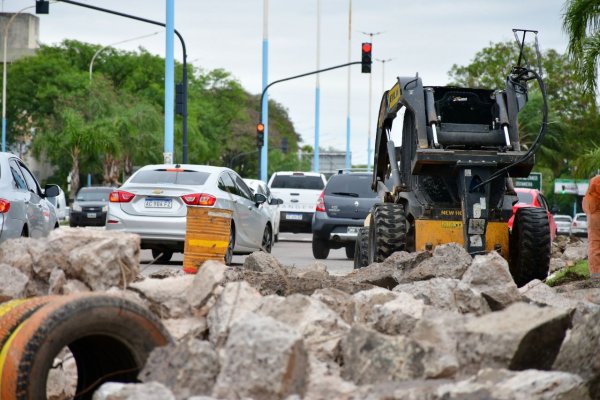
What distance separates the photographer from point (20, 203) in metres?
15.4

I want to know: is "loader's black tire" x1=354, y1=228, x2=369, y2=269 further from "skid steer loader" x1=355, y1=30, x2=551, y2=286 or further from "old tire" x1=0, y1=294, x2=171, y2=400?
"old tire" x1=0, y1=294, x2=171, y2=400

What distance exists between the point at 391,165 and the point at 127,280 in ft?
29.2

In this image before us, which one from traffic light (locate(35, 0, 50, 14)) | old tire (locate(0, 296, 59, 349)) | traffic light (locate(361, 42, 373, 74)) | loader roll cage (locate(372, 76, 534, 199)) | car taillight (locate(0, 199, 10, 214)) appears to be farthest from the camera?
traffic light (locate(361, 42, 373, 74))

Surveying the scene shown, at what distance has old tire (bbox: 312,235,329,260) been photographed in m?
25.9

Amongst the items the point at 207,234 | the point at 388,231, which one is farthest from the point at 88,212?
the point at 207,234

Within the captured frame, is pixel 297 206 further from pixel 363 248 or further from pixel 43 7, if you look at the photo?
pixel 363 248

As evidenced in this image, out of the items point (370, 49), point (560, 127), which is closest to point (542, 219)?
point (370, 49)

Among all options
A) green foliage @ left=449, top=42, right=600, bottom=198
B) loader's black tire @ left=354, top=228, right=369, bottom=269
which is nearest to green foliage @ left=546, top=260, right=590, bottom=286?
loader's black tire @ left=354, top=228, right=369, bottom=269

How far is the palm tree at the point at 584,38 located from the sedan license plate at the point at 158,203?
811 centimetres

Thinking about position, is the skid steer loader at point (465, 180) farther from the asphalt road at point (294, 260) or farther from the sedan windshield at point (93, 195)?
the sedan windshield at point (93, 195)

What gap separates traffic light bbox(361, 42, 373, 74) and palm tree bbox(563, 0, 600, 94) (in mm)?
17316

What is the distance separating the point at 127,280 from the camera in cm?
855

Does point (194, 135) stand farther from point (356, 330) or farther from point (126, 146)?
point (356, 330)

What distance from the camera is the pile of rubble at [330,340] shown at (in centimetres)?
609
